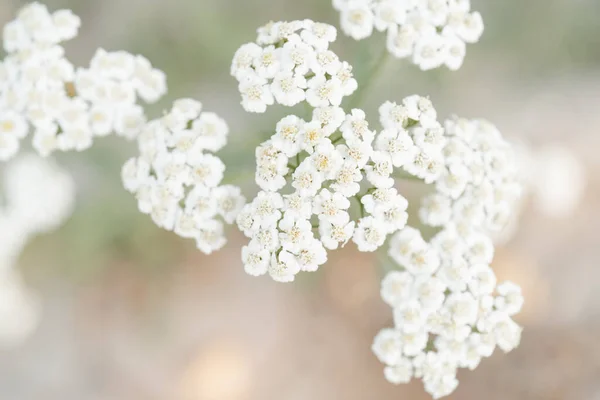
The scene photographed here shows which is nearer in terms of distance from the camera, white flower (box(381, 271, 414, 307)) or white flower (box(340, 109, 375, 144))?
white flower (box(340, 109, 375, 144))

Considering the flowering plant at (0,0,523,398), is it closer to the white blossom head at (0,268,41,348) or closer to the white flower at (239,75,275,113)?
the white flower at (239,75,275,113)

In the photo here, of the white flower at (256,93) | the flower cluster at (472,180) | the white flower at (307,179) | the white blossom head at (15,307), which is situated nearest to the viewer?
the white flower at (307,179)

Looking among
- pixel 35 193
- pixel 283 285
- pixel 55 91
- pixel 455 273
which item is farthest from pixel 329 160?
pixel 283 285

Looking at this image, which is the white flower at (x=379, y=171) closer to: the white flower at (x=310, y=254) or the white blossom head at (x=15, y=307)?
the white flower at (x=310, y=254)

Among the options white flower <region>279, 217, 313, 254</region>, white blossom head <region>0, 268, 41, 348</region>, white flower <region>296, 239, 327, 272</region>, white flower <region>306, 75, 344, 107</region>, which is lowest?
white flower <region>296, 239, 327, 272</region>

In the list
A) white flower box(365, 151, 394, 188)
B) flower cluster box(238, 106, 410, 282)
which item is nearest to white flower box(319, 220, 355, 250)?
flower cluster box(238, 106, 410, 282)

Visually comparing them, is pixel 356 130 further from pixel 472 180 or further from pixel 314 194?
pixel 472 180

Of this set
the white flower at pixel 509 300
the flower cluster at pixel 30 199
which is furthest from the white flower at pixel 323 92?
the flower cluster at pixel 30 199
